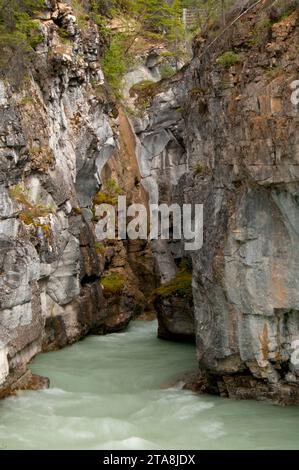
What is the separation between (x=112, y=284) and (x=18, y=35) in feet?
33.1

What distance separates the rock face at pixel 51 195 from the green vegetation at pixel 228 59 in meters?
5.50

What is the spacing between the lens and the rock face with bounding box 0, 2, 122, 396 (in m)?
13.5

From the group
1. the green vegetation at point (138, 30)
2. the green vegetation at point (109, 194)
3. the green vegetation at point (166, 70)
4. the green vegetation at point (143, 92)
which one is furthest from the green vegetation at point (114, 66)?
the green vegetation at point (109, 194)

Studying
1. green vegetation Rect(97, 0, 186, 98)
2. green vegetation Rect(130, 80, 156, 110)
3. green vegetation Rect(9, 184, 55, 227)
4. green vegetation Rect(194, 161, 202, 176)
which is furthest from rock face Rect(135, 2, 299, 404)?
green vegetation Rect(97, 0, 186, 98)

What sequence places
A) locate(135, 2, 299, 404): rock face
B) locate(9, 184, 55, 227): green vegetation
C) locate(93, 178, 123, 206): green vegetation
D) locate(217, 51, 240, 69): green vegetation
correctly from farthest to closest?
locate(93, 178, 123, 206): green vegetation < locate(9, 184, 55, 227): green vegetation < locate(217, 51, 240, 69): green vegetation < locate(135, 2, 299, 404): rock face

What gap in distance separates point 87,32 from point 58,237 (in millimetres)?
9381

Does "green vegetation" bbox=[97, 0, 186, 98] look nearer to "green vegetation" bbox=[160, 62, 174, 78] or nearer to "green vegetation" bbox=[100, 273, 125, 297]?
"green vegetation" bbox=[160, 62, 174, 78]

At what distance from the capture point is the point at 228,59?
41.8 ft

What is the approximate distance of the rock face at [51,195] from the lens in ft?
44.3

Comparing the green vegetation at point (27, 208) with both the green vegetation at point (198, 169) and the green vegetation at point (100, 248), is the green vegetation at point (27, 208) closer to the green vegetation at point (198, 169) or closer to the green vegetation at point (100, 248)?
the green vegetation at point (198, 169)

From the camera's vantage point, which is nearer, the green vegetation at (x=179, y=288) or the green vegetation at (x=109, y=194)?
the green vegetation at (x=179, y=288)

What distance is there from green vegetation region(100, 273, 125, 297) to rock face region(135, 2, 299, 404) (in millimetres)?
10141

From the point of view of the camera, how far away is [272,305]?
11492 mm

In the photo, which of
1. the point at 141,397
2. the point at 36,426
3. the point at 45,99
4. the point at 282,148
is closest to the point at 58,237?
the point at 45,99
